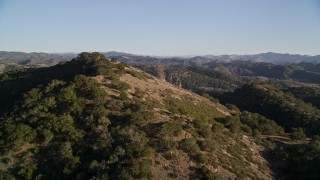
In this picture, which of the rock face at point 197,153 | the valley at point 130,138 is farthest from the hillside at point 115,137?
the valley at point 130,138

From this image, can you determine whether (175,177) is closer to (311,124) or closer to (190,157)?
(190,157)

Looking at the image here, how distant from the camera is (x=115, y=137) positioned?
41.3 metres

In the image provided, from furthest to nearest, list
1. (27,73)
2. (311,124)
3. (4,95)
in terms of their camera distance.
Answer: (27,73)
(311,124)
(4,95)

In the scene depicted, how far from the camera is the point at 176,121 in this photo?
155 ft

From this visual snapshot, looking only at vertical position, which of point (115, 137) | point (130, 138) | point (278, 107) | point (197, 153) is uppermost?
point (130, 138)

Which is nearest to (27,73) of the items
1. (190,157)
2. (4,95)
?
(4,95)

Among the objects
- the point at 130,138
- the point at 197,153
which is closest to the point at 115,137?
the point at 130,138

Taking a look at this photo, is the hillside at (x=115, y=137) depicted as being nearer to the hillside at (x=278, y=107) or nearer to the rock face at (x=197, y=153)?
the rock face at (x=197, y=153)

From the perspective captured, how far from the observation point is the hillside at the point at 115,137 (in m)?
36.7

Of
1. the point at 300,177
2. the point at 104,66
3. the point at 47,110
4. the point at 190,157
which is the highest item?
the point at 104,66

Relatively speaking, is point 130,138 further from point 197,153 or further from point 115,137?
point 197,153

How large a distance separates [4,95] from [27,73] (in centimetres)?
1494

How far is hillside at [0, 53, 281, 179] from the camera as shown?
3666cm

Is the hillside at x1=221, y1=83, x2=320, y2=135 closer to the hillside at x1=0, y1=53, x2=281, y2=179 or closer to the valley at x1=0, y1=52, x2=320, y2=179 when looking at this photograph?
the valley at x1=0, y1=52, x2=320, y2=179
